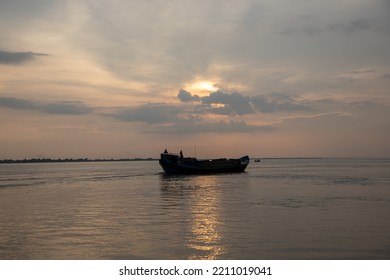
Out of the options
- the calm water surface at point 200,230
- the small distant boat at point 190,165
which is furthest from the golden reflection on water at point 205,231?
the small distant boat at point 190,165

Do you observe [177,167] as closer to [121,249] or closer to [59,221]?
[59,221]

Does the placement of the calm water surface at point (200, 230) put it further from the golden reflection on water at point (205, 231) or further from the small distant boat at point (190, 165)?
the small distant boat at point (190, 165)

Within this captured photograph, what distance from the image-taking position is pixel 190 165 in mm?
76000

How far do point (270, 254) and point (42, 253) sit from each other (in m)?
8.97

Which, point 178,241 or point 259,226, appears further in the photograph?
point 259,226

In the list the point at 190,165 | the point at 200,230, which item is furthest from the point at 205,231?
the point at 190,165

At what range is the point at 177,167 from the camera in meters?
74.9

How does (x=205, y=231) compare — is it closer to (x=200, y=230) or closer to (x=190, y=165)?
(x=200, y=230)

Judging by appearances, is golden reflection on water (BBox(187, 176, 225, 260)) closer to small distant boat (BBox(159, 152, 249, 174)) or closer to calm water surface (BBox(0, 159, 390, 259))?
calm water surface (BBox(0, 159, 390, 259))

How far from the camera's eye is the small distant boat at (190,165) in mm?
74312

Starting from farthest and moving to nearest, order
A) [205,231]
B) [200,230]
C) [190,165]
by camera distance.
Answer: [190,165] < [200,230] < [205,231]

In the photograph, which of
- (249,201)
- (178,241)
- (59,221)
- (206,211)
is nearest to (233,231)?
(178,241)

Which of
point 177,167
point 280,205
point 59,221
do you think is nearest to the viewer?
point 59,221

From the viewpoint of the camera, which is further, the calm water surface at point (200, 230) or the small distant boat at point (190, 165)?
the small distant boat at point (190, 165)
